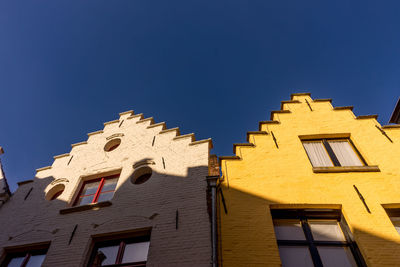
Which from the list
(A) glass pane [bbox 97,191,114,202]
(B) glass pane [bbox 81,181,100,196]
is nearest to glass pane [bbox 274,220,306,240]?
(A) glass pane [bbox 97,191,114,202]

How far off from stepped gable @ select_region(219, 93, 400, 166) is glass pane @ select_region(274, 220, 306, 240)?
81.1 inches

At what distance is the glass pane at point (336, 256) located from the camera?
182 inches

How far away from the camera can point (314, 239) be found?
5066 mm

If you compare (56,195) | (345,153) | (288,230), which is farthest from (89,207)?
(345,153)

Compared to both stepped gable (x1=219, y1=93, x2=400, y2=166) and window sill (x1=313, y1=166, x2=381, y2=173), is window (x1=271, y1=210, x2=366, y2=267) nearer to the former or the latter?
window sill (x1=313, y1=166, x2=381, y2=173)

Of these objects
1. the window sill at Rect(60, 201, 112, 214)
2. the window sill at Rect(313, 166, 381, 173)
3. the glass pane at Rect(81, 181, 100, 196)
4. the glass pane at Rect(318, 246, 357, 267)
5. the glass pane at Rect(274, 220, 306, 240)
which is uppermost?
the glass pane at Rect(81, 181, 100, 196)

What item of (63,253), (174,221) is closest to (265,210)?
(174,221)

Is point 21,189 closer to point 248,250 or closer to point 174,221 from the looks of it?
point 174,221

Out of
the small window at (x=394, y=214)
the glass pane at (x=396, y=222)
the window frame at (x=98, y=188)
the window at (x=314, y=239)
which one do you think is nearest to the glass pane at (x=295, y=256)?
the window at (x=314, y=239)

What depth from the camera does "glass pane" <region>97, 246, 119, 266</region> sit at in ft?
18.2

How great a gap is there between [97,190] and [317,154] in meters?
6.60

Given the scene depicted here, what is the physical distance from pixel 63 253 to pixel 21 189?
4.30 m

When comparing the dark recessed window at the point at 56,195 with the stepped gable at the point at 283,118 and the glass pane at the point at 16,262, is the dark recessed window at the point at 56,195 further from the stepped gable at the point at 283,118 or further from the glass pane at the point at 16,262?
the stepped gable at the point at 283,118

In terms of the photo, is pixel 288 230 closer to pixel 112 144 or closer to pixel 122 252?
pixel 122 252
